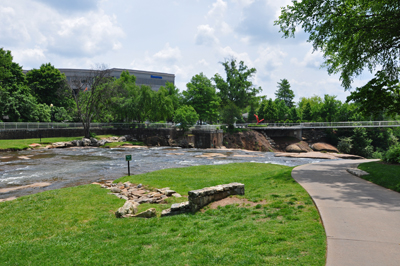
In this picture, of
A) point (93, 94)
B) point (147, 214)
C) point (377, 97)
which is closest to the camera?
point (147, 214)

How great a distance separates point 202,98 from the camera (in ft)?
194

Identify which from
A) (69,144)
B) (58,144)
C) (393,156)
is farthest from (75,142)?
(393,156)

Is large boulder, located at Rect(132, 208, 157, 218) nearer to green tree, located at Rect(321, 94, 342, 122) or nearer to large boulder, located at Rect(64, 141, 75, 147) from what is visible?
large boulder, located at Rect(64, 141, 75, 147)

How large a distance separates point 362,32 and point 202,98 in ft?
149

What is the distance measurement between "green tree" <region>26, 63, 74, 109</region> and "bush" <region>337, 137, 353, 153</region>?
61152 mm

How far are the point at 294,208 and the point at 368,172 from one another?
332 inches

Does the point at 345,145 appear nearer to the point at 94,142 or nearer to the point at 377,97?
the point at 377,97

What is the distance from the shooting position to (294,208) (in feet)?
26.1

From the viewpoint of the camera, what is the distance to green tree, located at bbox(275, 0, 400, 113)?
14.3 metres

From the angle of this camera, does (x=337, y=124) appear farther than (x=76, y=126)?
Yes

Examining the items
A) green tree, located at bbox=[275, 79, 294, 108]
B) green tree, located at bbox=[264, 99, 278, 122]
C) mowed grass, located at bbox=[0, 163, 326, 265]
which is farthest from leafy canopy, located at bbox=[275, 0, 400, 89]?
green tree, located at bbox=[275, 79, 294, 108]

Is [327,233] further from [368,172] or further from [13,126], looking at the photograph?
[13,126]

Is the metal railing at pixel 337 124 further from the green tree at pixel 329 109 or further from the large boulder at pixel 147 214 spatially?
the large boulder at pixel 147 214

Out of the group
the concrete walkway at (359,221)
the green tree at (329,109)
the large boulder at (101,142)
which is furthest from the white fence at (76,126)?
the concrete walkway at (359,221)
